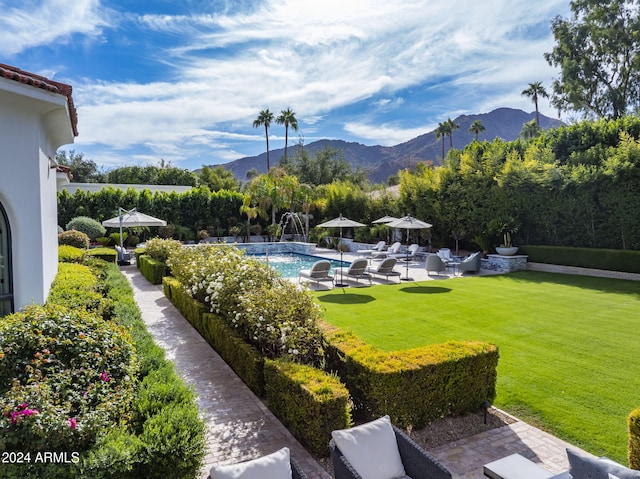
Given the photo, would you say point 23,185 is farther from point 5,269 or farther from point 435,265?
point 435,265

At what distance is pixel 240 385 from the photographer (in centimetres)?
641

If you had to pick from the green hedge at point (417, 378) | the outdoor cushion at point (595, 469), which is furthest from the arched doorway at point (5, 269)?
the outdoor cushion at point (595, 469)

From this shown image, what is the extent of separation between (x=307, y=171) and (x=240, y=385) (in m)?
50.9

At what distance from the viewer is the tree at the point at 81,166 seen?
196ft

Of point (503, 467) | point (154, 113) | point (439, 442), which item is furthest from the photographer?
point (154, 113)

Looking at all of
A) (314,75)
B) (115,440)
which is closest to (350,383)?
(115,440)

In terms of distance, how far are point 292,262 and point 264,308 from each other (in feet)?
57.9

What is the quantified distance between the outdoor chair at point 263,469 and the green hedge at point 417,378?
1.72m

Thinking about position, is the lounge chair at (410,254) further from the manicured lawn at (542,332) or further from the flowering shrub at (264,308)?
the flowering shrub at (264,308)

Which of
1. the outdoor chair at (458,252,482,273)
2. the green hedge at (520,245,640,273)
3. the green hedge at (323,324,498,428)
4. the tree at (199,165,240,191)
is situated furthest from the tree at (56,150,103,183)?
the green hedge at (323,324,498,428)

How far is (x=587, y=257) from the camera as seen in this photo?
658 inches

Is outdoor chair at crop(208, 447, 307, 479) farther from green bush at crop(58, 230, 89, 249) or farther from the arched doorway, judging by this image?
green bush at crop(58, 230, 89, 249)

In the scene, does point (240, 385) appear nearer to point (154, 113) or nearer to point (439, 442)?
point (439, 442)

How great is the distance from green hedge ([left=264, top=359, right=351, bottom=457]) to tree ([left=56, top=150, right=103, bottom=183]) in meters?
65.3
